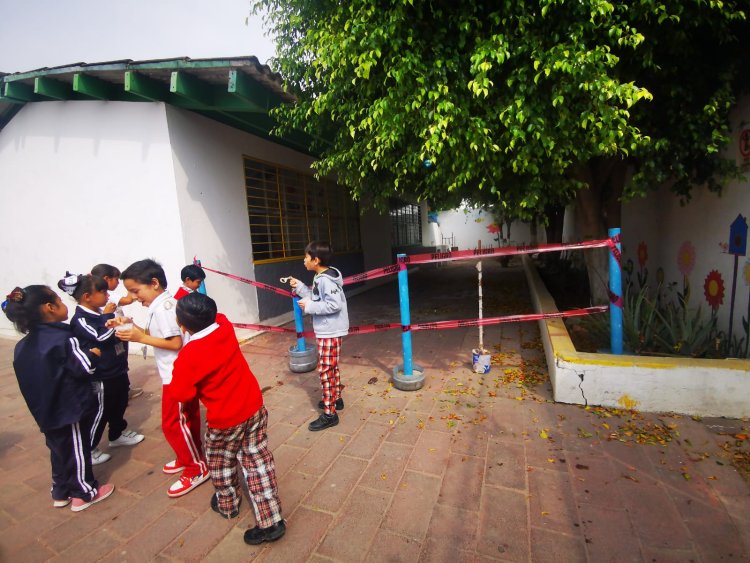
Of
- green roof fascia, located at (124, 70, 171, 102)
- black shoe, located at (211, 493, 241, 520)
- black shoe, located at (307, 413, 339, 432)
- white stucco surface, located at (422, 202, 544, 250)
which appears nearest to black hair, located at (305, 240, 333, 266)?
black shoe, located at (307, 413, 339, 432)

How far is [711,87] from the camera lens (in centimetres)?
341

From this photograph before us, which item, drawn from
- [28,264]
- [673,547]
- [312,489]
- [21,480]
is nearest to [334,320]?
[312,489]

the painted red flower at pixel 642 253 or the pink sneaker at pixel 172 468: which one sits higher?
the painted red flower at pixel 642 253

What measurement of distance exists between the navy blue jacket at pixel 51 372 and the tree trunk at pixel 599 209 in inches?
224

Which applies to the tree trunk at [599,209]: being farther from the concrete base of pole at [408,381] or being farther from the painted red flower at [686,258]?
the concrete base of pole at [408,381]

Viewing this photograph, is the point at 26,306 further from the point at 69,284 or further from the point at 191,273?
the point at 191,273

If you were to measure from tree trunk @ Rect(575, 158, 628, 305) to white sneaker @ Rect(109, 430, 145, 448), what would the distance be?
5.73 m

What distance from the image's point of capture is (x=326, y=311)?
2.88m

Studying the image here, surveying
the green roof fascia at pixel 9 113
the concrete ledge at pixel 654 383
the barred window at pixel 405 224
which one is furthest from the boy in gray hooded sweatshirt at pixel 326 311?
the barred window at pixel 405 224

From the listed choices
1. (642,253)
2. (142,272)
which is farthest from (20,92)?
(642,253)

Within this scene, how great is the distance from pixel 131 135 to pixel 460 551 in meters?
6.00

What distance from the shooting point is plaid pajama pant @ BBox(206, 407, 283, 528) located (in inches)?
78.1

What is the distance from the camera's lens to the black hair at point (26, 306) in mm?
2119

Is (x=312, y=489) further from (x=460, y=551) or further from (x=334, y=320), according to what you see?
(x=334, y=320)
